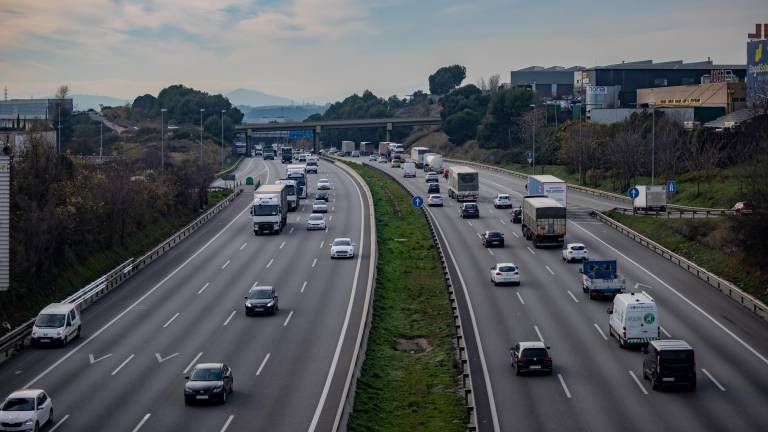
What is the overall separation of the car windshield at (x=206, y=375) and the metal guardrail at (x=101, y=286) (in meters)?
11.4

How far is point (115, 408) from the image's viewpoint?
3269cm

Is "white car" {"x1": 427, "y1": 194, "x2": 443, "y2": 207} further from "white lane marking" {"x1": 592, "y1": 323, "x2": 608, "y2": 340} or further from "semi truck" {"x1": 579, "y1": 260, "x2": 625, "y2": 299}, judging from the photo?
"white lane marking" {"x1": 592, "y1": 323, "x2": 608, "y2": 340}

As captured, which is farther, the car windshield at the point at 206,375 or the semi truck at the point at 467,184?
the semi truck at the point at 467,184

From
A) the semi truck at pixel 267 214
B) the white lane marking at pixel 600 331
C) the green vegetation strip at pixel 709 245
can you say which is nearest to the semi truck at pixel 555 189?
the green vegetation strip at pixel 709 245

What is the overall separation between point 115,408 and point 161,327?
45.4 ft

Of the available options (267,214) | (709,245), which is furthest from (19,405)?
(709,245)

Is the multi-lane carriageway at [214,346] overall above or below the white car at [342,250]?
below

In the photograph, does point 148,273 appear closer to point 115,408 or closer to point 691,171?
point 115,408

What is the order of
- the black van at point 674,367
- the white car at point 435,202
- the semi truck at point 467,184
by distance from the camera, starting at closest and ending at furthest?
the black van at point 674,367 < the white car at point 435,202 < the semi truck at point 467,184

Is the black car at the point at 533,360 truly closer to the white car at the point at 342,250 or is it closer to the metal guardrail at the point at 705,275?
the metal guardrail at the point at 705,275

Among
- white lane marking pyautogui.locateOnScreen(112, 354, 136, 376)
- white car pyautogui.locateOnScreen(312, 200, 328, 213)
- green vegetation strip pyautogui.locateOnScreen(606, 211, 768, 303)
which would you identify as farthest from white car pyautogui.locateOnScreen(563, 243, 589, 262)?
white car pyautogui.locateOnScreen(312, 200, 328, 213)

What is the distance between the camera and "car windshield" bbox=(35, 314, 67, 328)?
4275cm

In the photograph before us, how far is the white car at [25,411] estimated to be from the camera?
29.2m

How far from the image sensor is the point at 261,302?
48.3 m
